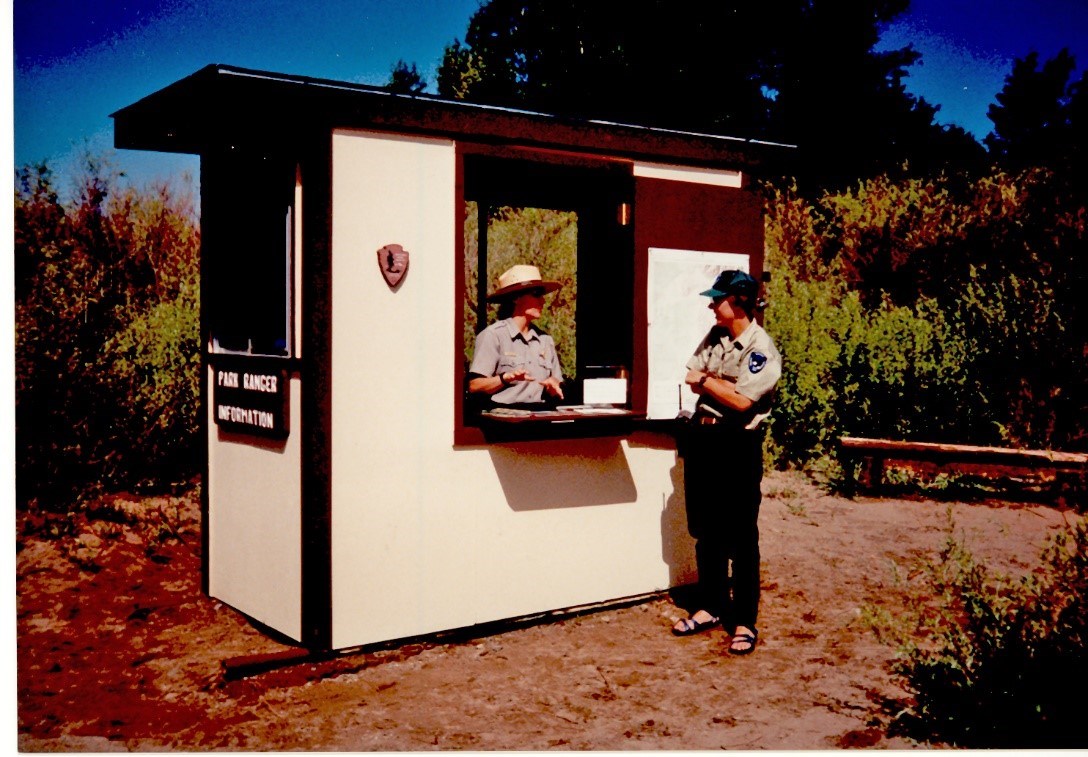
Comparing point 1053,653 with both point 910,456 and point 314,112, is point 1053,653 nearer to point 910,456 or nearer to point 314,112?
point 314,112

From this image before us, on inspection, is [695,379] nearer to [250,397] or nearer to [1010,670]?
[1010,670]

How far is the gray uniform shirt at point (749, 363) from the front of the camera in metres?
4.63

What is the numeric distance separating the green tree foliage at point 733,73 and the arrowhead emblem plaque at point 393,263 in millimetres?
15296

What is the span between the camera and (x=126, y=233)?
11023mm

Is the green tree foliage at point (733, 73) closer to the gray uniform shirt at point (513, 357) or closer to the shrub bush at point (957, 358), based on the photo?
the shrub bush at point (957, 358)

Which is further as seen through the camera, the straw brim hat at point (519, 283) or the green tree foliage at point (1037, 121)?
the green tree foliage at point (1037, 121)

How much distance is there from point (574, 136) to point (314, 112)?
4.75 ft

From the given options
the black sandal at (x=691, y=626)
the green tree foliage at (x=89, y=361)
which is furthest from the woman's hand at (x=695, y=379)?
the green tree foliage at (x=89, y=361)

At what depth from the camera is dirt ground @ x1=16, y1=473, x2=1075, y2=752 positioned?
12.8 ft

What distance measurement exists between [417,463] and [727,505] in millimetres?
1595

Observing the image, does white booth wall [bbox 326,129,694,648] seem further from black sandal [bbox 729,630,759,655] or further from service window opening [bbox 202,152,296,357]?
black sandal [bbox 729,630,759,655]

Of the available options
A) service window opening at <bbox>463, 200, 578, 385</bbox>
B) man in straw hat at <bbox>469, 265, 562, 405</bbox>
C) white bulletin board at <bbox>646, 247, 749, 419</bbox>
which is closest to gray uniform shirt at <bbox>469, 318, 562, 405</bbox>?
man in straw hat at <bbox>469, 265, 562, 405</bbox>

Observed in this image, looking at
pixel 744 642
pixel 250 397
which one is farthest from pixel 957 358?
pixel 250 397

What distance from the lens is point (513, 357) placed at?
5.30 meters
